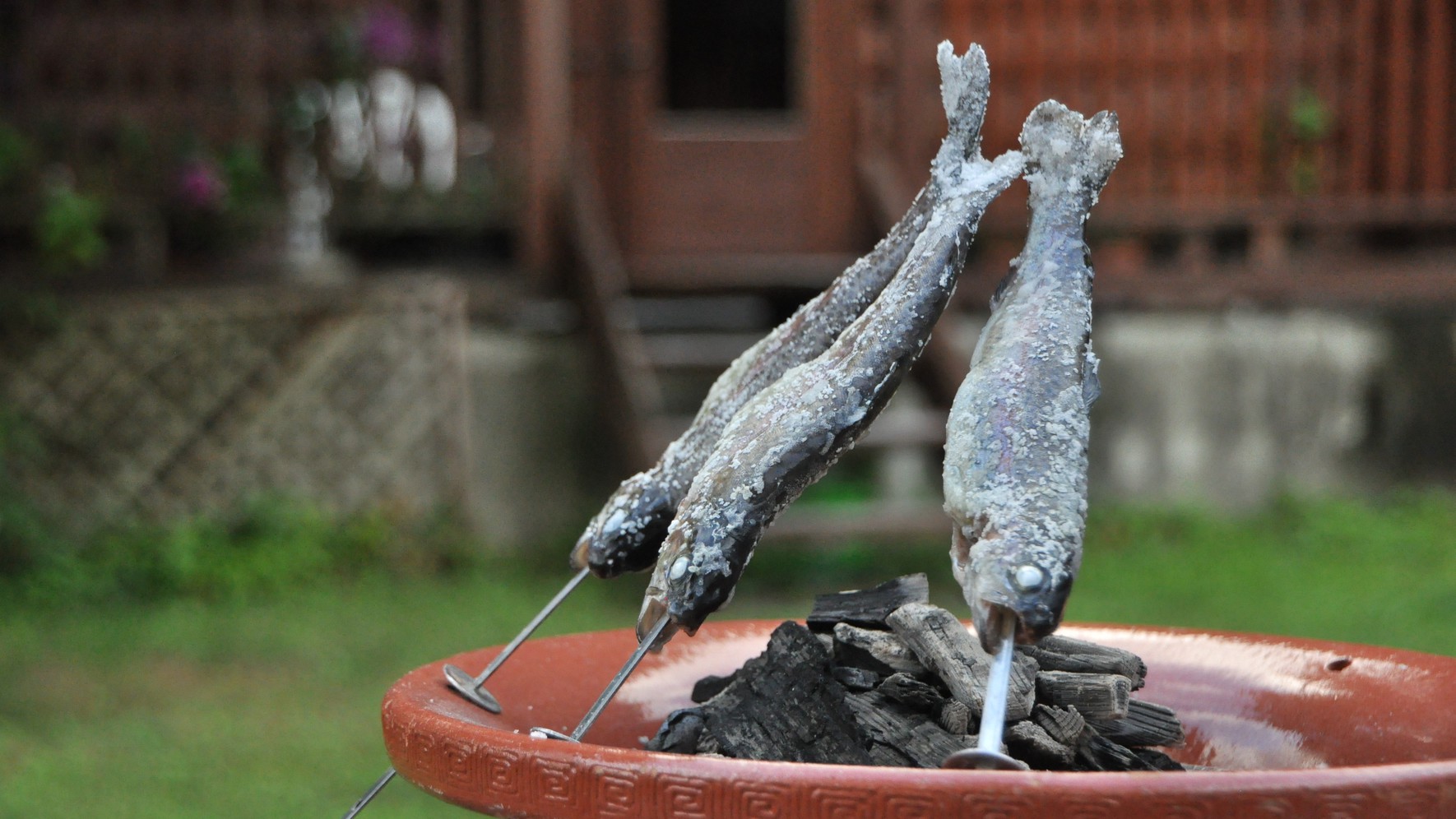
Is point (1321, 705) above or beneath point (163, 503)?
above

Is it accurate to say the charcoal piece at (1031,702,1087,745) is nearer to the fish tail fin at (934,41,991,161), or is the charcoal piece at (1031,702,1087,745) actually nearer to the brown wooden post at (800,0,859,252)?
the fish tail fin at (934,41,991,161)

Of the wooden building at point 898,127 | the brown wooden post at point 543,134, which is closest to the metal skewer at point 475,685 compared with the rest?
the wooden building at point 898,127

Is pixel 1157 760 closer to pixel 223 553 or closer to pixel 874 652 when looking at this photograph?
pixel 874 652

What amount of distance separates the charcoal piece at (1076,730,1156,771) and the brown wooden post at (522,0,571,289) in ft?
15.9

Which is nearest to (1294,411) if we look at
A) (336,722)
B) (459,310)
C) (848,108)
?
(848,108)

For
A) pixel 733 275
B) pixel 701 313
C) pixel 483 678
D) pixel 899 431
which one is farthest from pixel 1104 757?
pixel 701 313

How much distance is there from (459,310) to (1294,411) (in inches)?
157

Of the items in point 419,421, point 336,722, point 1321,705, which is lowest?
point 336,722

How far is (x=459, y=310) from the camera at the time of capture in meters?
6.34

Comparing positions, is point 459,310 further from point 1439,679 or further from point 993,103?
point 1439,679

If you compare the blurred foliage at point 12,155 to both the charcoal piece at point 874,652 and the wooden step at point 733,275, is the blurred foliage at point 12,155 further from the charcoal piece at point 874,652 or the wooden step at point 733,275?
the charcoal piece at point 874,652

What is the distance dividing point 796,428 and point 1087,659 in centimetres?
56

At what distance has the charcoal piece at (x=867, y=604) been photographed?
2.18 meters

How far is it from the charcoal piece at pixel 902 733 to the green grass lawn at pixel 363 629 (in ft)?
7.05
